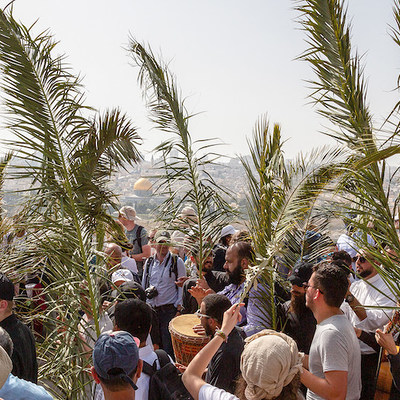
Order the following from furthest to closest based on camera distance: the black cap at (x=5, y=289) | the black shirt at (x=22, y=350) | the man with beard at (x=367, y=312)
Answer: the man with beard at (x=367, y=312), the black cap at (x=5, y=289), the black shirt at (x=22, y=350)

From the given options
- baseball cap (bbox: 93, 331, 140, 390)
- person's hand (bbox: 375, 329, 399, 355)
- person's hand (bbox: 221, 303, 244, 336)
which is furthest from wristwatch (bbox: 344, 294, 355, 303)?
baseball cap (bbox: 93, 331, 140, 390)

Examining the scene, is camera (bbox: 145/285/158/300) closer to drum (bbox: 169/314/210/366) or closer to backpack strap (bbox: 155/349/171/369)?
drum (bbox: 169/314/210/366)

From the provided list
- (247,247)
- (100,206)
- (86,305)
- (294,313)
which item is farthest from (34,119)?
(294,313)

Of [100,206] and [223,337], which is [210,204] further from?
[223,337]

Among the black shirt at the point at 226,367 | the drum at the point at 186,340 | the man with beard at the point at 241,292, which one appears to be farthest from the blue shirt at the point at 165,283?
the black shirt at the point at 226,367

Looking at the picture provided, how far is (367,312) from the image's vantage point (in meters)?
4.04

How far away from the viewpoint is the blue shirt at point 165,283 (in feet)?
19.8

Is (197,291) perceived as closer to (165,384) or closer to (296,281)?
(296,281)

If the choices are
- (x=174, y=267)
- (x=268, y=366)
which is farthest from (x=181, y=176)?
(x=268, y=366)

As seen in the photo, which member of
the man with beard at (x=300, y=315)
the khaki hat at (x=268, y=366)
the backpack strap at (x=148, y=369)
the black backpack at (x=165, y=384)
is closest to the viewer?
the khaki hat at (x=268, y=366)

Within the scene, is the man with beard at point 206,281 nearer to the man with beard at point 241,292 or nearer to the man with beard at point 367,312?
the man with beard at point 241,292

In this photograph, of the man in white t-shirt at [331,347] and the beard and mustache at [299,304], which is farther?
the beard and mustache at [299,304]

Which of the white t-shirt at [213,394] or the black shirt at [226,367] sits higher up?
the white t-shirt at [213,394]

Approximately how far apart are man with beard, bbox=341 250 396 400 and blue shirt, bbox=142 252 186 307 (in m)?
2.50
